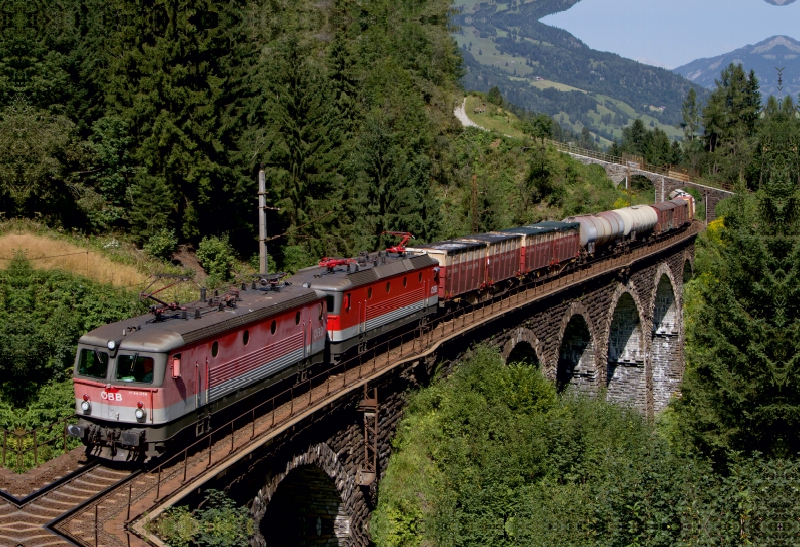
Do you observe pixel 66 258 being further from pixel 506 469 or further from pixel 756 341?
pixel 756 341

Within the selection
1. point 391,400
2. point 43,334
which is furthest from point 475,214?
point 43,334

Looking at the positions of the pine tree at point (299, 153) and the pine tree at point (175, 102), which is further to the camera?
the pine tree at point (299, 153)

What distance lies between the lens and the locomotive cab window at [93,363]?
16594 millimetres

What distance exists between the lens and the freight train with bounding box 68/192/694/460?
1620 cm

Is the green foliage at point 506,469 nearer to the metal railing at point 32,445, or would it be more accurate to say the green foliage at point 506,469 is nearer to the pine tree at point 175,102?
the metal railing at point 32,445

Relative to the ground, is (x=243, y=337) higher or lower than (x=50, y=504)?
higher

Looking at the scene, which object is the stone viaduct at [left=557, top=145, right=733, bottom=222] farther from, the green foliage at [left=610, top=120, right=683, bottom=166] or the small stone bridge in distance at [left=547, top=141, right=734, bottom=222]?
the green foliage at [left=610, top=120, right=683, bottom=166]

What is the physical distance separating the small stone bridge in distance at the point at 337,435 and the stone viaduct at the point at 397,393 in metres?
0.04

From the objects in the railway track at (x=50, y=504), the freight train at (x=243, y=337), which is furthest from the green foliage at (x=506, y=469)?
the railway track at (x=50, y=504)

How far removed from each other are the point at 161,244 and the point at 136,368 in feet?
62.2

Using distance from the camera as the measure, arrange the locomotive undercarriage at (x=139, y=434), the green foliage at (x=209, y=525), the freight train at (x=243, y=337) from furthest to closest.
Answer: the freight train at (x=243, y=337), the locomotive undercarriage at (x=139, y=434), the green foliage at (x=209, y=525)

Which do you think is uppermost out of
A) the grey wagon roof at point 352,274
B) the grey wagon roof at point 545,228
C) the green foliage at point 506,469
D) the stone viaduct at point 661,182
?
the stone viaduct at point 661,182

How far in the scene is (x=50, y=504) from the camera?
585 inches

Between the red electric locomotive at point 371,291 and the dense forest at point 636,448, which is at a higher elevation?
the red electric locomotive at point 371,291
